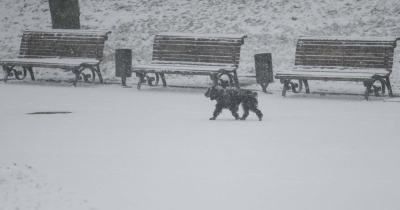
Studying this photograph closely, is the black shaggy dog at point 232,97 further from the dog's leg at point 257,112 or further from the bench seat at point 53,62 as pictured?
the bench seat at point 53,62

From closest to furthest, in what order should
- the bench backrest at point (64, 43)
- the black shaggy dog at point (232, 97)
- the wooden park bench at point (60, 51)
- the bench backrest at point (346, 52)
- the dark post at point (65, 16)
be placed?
1. the black shaggy dog at point (232, 97)
2. the bench backrest at point (346, 52)
3. the wooden park bench at point (60, 51)
4. the bench backrest at point (64, 43)
5. the dark post at point (65, 16)

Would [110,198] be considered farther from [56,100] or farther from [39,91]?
[39,91]

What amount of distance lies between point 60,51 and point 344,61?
699 centimetres

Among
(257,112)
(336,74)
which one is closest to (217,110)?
(257,112)

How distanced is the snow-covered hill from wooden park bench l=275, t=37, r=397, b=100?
2.36 metres

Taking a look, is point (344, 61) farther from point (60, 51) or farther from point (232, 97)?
point (60, 51)

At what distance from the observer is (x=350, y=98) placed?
44.9 ft

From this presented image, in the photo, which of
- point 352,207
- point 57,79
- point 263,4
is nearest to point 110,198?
point 352,207

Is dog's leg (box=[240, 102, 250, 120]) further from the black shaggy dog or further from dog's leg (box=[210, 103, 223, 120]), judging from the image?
dog's leg (box=[210, 103, 223, 120])

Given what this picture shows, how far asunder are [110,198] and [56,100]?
7719 millimetres

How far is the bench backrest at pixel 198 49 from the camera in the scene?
603 inches

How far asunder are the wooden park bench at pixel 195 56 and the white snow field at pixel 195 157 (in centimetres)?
263

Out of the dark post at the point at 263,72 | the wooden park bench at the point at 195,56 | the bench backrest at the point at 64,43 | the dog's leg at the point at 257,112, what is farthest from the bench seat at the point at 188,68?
the dog's leg at the point at 257,112

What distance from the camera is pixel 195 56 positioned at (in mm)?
15812
